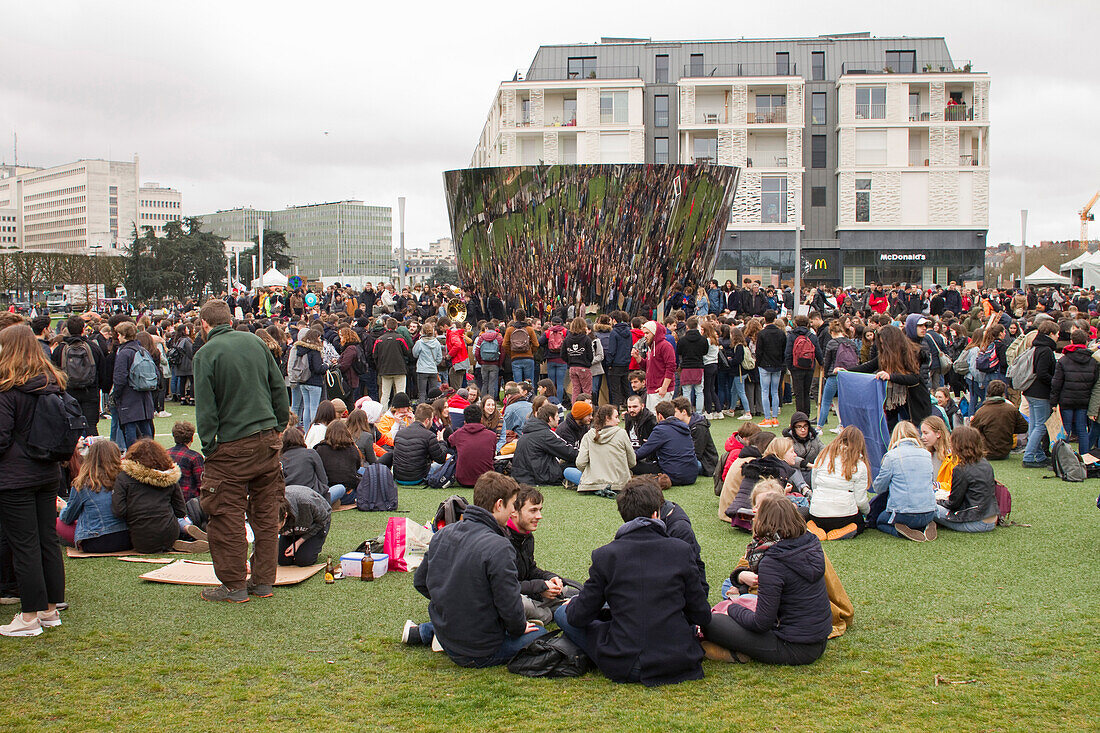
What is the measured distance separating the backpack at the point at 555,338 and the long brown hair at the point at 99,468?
8806 millimetres

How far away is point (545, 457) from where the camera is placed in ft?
34.8

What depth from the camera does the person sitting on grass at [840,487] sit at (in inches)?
312

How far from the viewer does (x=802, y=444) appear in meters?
9.45

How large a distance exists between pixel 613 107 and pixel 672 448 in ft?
155

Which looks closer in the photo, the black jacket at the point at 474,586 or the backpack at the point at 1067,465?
the black jacket at the point at 474,586

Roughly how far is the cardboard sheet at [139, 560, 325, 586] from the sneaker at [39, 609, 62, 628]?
919 mm

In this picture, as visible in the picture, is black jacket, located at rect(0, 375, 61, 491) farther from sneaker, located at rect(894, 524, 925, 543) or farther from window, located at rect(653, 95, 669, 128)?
window, located at rect(653, 95, 669, 128)

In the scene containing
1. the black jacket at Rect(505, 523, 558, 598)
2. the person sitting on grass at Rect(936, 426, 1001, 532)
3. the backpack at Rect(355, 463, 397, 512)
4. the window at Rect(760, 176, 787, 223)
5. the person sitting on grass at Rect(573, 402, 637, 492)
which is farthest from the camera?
the window at Rect(760, 176, 787, 223)

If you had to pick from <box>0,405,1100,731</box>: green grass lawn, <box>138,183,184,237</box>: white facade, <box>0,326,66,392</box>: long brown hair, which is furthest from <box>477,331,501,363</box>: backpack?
<box>138,183,184,237</box>: white facade

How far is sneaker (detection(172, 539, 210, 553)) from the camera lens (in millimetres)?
7723

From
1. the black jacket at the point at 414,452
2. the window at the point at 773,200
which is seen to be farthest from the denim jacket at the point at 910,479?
the window at the point at 773,200

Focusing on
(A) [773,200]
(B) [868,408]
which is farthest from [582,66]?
(B) [868,408]

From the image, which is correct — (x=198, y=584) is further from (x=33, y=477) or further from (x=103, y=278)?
(x=103, y=278)

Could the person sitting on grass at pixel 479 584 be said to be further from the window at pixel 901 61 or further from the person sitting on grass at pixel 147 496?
the window at pixel 901 61
